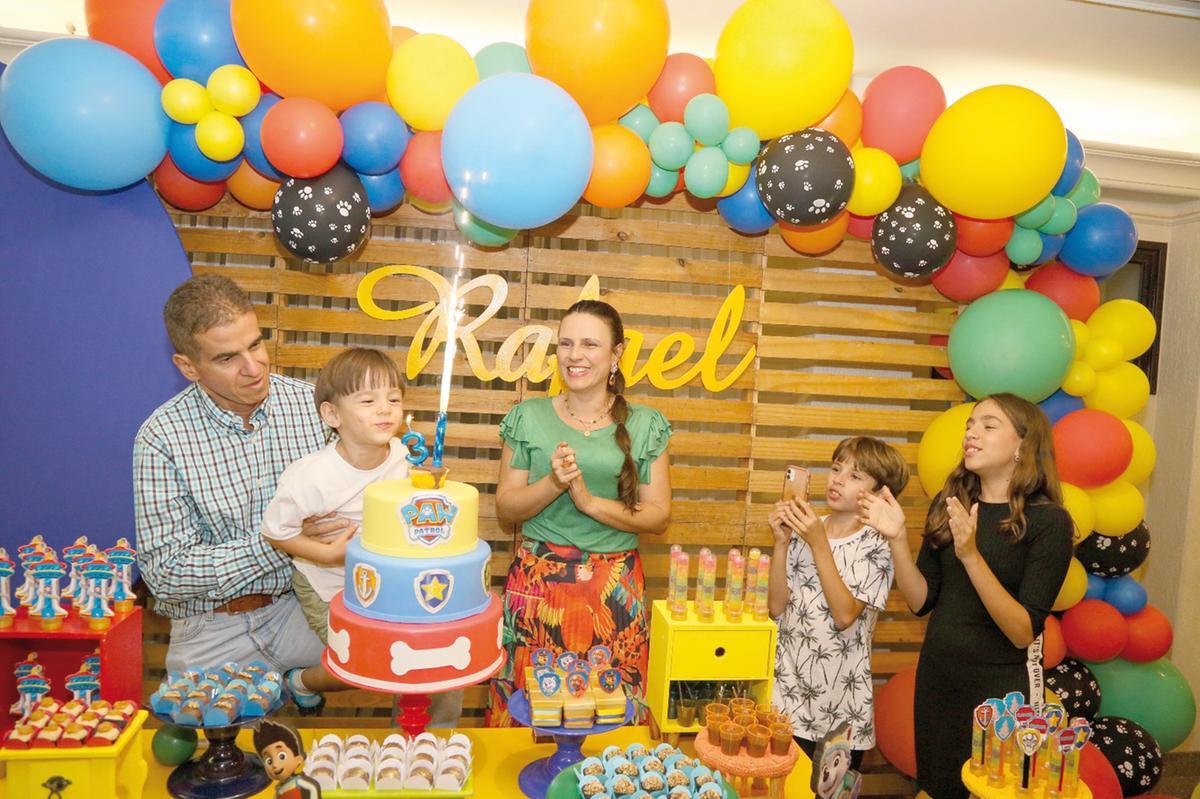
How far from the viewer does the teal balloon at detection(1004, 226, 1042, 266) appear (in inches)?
153

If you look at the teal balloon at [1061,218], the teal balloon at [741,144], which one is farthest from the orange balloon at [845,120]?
the teal balloon at [1061,218]

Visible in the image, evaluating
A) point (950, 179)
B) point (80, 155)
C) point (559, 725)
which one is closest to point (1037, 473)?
point (950, 179)

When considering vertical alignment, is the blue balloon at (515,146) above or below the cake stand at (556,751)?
above

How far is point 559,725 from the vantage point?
219 cm

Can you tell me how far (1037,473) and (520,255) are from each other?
228 centimetres

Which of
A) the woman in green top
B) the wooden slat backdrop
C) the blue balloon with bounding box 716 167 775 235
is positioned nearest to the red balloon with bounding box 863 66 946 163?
the blue balloon with bounding box 716 167 775 235

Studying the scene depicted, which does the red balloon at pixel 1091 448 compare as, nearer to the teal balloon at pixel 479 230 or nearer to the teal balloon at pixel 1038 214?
the teal balloon at pixel 1038 214

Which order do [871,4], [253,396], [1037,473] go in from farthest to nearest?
1. [871,4]
2. [1037,473]
3. [253,396]

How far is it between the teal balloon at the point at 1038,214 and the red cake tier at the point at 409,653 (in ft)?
9.71

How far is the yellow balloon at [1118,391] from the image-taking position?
4.05 m

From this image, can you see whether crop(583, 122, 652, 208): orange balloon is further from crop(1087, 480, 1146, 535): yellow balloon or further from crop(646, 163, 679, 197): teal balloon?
crop(1087, 480, 1146, 535): yellow balloon

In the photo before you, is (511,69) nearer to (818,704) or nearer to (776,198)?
(776,198)

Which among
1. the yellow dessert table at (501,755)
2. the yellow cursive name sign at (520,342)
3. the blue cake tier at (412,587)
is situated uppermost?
the yellow cursive name sign at (520,342)

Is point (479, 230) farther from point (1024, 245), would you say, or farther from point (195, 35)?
point (1024, 245)
